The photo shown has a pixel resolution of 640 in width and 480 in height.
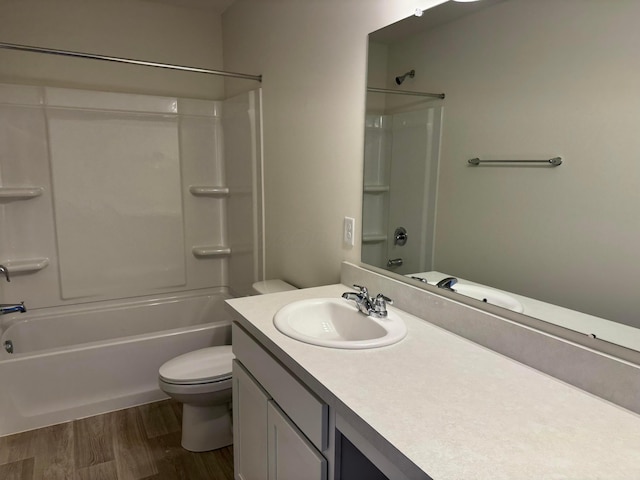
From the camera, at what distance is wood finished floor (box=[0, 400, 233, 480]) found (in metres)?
1.96

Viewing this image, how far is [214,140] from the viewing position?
10.4 ft

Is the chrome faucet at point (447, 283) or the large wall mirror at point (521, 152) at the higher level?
the large wall mirror at point (521, 152)

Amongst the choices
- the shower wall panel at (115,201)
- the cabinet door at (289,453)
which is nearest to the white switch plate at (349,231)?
the cabinet door at (289,453)

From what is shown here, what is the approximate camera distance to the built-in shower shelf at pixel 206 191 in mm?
3137

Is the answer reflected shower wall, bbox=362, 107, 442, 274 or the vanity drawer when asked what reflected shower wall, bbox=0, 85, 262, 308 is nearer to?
reflected shower wall, bbox=362, 107, 442, 274

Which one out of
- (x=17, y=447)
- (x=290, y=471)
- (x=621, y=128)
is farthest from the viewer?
(x=17, y=447)

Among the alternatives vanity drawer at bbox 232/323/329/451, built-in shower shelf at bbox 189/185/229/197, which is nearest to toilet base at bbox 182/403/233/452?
vanity drawer at bbox 232/323/329/451

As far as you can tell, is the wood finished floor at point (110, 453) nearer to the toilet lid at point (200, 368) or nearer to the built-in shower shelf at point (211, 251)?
the toilet lid at point (200, 368)

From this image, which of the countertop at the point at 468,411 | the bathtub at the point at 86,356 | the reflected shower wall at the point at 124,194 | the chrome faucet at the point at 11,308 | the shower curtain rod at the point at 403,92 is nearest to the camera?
the countertop at the point at 468,411

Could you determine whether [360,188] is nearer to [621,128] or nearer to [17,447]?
[621,128]

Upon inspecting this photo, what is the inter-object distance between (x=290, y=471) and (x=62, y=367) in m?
1.64

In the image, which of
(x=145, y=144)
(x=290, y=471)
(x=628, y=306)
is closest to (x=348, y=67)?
(x=628, y=306)

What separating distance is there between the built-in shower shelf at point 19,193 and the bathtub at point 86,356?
723 mm

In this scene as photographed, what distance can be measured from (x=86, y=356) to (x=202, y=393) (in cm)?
79
